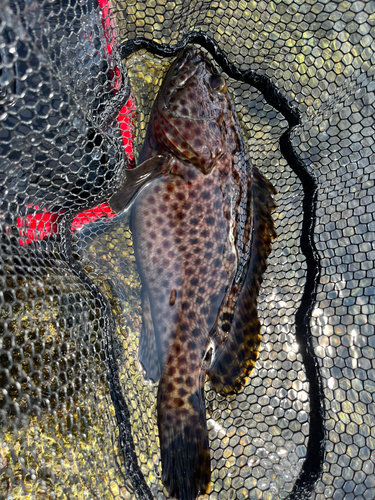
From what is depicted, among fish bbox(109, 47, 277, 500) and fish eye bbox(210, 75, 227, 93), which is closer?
fish bbox(109, 47, 277, 500)

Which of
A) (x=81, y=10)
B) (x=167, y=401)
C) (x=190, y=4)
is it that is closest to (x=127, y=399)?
(x=167, y=401)

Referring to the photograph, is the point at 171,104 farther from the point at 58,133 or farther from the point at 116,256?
the point at 116,256

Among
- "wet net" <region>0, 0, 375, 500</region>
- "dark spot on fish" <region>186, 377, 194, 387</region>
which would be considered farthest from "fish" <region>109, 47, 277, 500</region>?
"wet net" <region>0, 0, 375, 500</region>

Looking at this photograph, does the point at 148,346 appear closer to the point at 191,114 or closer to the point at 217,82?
the point at 191,114

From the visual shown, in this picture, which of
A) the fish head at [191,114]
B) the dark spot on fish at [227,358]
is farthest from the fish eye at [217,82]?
the dark spot on fish at [227,358]

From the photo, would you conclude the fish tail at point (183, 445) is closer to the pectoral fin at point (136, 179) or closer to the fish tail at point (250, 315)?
the fish tail at point (250, 315)

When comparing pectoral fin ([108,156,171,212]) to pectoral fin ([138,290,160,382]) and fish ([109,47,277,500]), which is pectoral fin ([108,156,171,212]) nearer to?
fish ([109,47,277,500])
